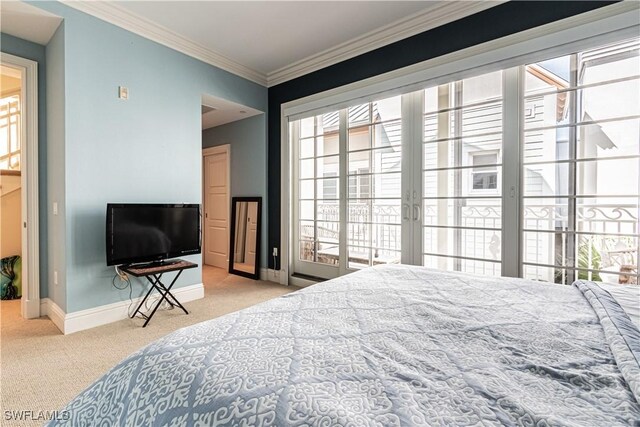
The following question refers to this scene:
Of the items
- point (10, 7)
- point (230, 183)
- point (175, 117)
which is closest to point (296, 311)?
point (175, 117)

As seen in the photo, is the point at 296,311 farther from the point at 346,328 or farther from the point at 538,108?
the point at 538,108

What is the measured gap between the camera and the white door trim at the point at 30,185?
9.64 feet

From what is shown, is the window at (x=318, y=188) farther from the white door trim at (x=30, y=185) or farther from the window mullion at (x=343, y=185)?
the white door trim at (x=30, y=185)

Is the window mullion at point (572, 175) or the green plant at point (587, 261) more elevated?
the window mullion at point (572, 175)

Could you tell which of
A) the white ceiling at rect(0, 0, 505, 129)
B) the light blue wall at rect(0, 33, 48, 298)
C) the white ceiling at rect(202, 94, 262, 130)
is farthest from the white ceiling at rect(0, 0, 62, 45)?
the white ceiling at rect(202, 94, 262, 130)

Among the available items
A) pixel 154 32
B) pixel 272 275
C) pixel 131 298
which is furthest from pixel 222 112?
pixel 131 298

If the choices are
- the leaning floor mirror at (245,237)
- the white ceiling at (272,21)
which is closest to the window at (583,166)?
the white ceiling at (272,21)

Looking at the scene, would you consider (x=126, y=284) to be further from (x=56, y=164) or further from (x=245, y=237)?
(x=245, y=237)

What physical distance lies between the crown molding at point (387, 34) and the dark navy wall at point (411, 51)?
1.9 inches

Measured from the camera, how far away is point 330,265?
4.00 m

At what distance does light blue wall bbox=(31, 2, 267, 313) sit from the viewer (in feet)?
8.72

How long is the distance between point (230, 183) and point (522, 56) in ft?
13.3

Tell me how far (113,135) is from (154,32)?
119 cm

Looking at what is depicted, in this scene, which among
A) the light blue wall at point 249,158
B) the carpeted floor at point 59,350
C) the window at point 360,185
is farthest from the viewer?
the light blue wall at point 249,158
